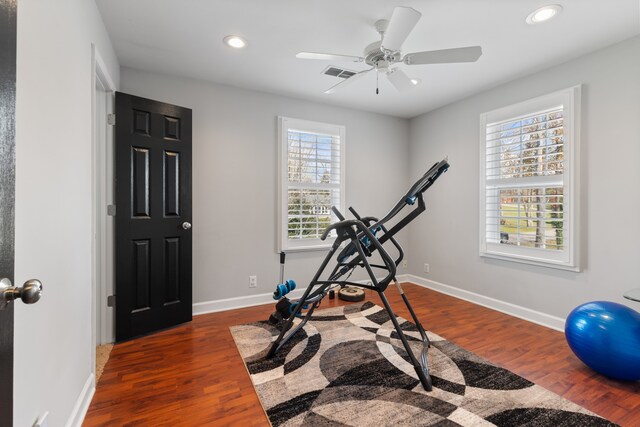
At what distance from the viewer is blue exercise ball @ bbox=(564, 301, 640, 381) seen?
6.30ft

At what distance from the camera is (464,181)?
3867mm

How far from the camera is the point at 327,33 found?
2.40 metres

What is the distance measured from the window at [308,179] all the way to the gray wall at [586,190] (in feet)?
5.13

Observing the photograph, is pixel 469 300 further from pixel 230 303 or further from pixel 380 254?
pixel 230 303

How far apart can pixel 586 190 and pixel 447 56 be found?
6.33 ft

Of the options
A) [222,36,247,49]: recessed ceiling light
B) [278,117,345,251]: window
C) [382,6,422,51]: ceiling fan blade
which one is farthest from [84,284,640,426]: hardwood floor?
[222,36,247,49]: recessed ceiling light

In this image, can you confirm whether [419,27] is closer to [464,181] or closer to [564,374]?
[464,181]

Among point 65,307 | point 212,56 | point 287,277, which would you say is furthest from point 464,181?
point 65,307

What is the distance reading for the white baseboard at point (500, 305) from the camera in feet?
9.71

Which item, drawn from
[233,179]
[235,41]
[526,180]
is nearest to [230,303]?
[233,179]

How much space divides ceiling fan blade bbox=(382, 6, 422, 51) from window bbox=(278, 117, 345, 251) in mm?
1915

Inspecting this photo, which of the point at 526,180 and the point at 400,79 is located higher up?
the point at 400,79

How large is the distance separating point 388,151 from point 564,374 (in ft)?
10.8

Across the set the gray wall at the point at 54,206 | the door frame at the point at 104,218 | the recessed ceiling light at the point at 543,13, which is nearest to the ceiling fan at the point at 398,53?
the recessed ceiling light at the point at 543,13
